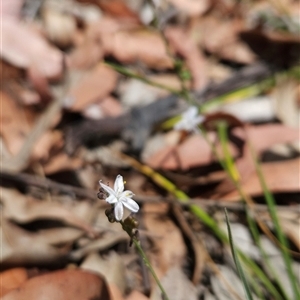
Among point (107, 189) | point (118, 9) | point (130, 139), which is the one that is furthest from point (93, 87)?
point (107, 189)

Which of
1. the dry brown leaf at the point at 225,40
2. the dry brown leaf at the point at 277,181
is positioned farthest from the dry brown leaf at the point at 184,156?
the dry brown leaf at the point at 225,40

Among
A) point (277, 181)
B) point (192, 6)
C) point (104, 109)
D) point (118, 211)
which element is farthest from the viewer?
point (192, 6)

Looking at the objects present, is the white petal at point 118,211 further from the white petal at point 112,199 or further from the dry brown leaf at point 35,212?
the dry brown leaf at point 35,212

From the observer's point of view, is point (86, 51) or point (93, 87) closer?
point (93, 87)

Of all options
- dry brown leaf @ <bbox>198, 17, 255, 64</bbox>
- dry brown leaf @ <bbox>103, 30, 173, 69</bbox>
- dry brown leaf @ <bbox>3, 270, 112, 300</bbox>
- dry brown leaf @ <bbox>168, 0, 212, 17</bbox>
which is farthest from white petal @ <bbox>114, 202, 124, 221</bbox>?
dry brown leaf @ <bbox>168, 0, 212, 17</bbox>

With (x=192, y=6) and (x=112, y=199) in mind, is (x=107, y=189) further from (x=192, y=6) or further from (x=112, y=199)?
(x=192, y=6)

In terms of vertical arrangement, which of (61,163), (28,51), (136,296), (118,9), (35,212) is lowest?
(136,296)

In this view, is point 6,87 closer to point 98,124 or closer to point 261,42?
point 98,124
